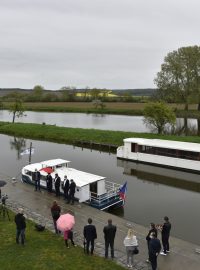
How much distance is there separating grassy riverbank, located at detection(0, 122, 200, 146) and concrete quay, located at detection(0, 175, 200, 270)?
26691 mm

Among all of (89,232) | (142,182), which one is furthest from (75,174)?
(89,232)

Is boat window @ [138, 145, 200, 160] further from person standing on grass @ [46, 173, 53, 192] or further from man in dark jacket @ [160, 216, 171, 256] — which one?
man in dark jacket @ [160, 216, 171, 256]

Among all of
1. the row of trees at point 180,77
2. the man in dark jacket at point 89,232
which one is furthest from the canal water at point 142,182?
the row of trees at point 180,77

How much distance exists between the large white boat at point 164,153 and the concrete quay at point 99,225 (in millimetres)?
17592

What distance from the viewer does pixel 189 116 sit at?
93375 millimetres

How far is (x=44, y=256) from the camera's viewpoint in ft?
51.2

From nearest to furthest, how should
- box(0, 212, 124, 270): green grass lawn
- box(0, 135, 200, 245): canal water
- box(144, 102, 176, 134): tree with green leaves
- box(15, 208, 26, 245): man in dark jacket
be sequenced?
box(0, 212, 124, 270): green grass lawn
box(15, 208, 26, 245): man in dark jacket
box(0, 135, 200, 245): canal water
box(144, 102, 176, 134): tree with green leaves

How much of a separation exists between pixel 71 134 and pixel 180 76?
43.3 metres

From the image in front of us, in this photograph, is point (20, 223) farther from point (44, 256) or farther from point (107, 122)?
point (107, 122)

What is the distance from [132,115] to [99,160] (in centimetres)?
6578

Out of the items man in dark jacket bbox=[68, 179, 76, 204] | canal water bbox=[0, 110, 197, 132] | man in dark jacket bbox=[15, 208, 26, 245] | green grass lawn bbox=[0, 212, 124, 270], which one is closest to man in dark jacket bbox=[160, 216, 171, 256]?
green grass lawn bbox=[0, 212, 124, 270]

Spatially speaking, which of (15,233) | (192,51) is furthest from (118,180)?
(192,51)

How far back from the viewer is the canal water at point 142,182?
78.1 feet

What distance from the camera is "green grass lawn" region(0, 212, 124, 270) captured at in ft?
48.2
